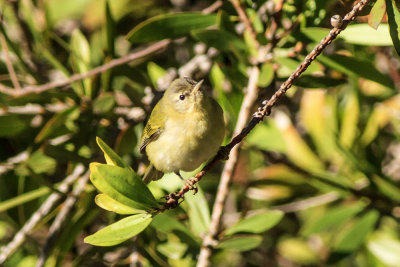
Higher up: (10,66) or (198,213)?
(10,66)

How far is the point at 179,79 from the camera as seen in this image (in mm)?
2627

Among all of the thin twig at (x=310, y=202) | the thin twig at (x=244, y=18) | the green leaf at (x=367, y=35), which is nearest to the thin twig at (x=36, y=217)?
the thin twig at (x=244, y=18)

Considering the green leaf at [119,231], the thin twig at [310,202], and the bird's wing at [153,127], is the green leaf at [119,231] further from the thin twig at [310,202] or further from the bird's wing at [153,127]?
the thin twig at [310,202]

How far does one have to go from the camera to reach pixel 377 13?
1.45m

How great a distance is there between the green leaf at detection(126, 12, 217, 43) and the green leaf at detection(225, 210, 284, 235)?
2.62 feet

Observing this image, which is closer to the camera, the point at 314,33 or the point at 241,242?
the point at 314,33

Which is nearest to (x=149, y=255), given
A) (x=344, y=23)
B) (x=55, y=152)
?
(x=55, y=152)

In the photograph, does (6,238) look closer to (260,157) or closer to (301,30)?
(260,157)

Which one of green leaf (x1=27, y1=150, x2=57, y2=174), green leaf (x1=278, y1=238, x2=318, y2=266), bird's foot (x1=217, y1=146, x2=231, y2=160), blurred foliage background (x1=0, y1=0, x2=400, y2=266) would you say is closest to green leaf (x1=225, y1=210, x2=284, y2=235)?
blurred foliage background (x1=0, y1=0, x2=400, y2=266)

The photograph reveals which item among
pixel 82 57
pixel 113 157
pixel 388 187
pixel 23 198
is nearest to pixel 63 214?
pixel 23 198

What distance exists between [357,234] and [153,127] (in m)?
1.10

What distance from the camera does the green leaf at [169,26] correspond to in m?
1.97

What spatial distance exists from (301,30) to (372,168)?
860mm

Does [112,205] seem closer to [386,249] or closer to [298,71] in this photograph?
[298,71]
